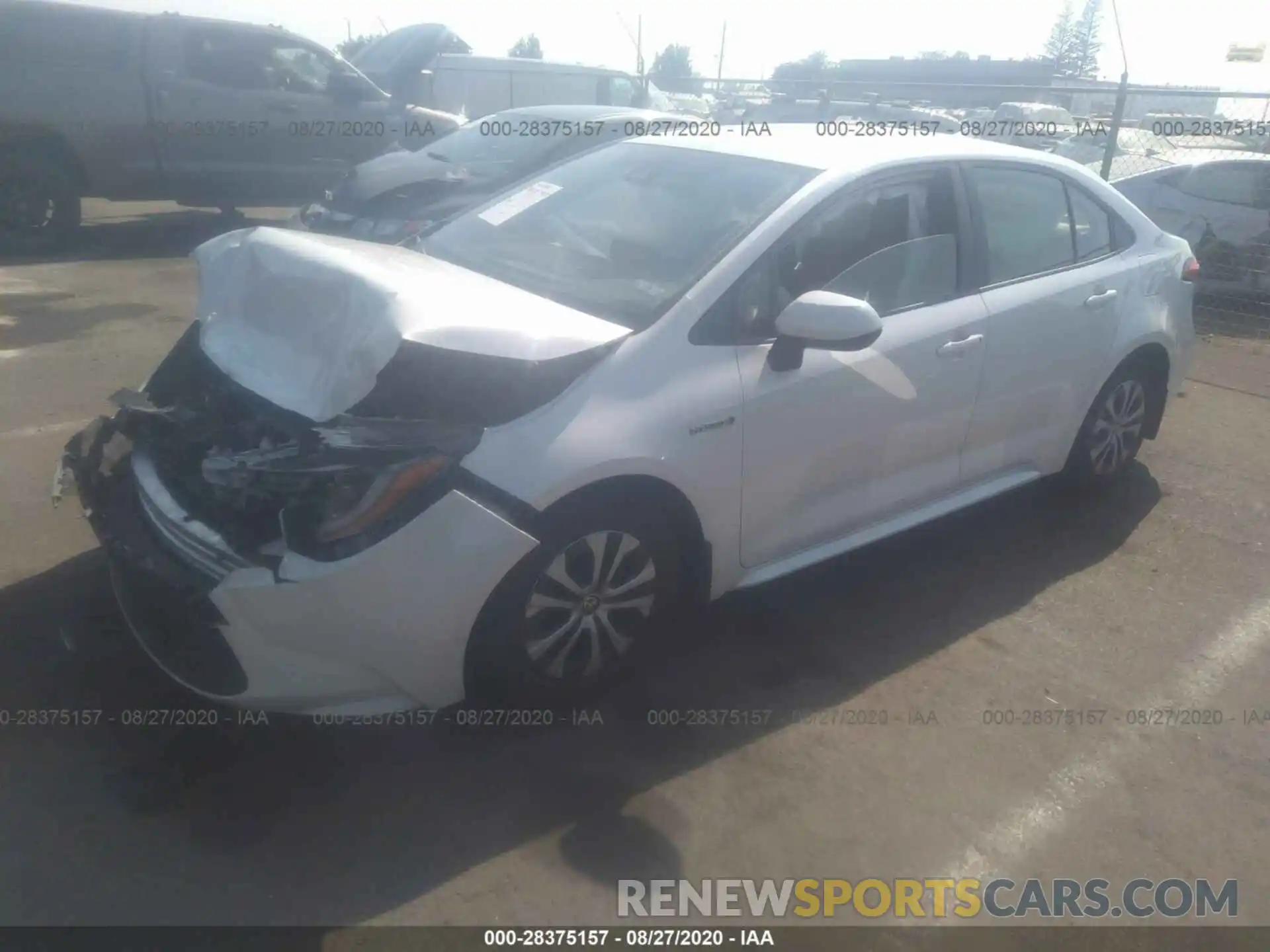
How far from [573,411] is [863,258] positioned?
1364 mm

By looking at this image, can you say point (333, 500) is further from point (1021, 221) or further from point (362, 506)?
point (1021, 221)

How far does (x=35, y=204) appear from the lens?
9391 millimetres

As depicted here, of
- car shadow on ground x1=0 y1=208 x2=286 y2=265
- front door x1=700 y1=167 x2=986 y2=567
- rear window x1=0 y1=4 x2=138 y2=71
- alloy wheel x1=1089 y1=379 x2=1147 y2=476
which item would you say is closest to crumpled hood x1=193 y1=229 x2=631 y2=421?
front door x1=700 y1=167 x2=986 y2=567

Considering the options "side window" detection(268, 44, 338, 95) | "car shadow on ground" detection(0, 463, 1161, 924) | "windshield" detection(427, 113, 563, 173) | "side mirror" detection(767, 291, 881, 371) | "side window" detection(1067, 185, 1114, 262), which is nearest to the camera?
"car shadow on ground" detection(0, 463, 1161, 924)

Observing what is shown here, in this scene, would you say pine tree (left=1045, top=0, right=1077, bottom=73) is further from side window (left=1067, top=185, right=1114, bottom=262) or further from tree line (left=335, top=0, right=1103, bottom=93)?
side window (left=1067, top=185, right=1114, bottom=262)

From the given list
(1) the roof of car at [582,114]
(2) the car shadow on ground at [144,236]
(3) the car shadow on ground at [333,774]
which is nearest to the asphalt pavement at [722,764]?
(3) the car shadow on ground at [333,774]

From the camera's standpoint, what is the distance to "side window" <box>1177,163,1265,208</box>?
973 cm

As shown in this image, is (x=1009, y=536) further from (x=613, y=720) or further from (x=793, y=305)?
(x=613, y=720)

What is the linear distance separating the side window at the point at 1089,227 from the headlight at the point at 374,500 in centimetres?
317

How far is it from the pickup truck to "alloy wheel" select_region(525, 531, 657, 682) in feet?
28.7

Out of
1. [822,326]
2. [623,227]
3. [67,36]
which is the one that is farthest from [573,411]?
[67,36]

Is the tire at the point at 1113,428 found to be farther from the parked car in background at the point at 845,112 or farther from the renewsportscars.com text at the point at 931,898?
the parked car in background at the point at 845,112

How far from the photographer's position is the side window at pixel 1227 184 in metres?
9.73

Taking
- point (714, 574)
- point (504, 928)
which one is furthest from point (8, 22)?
point (504, 928)
